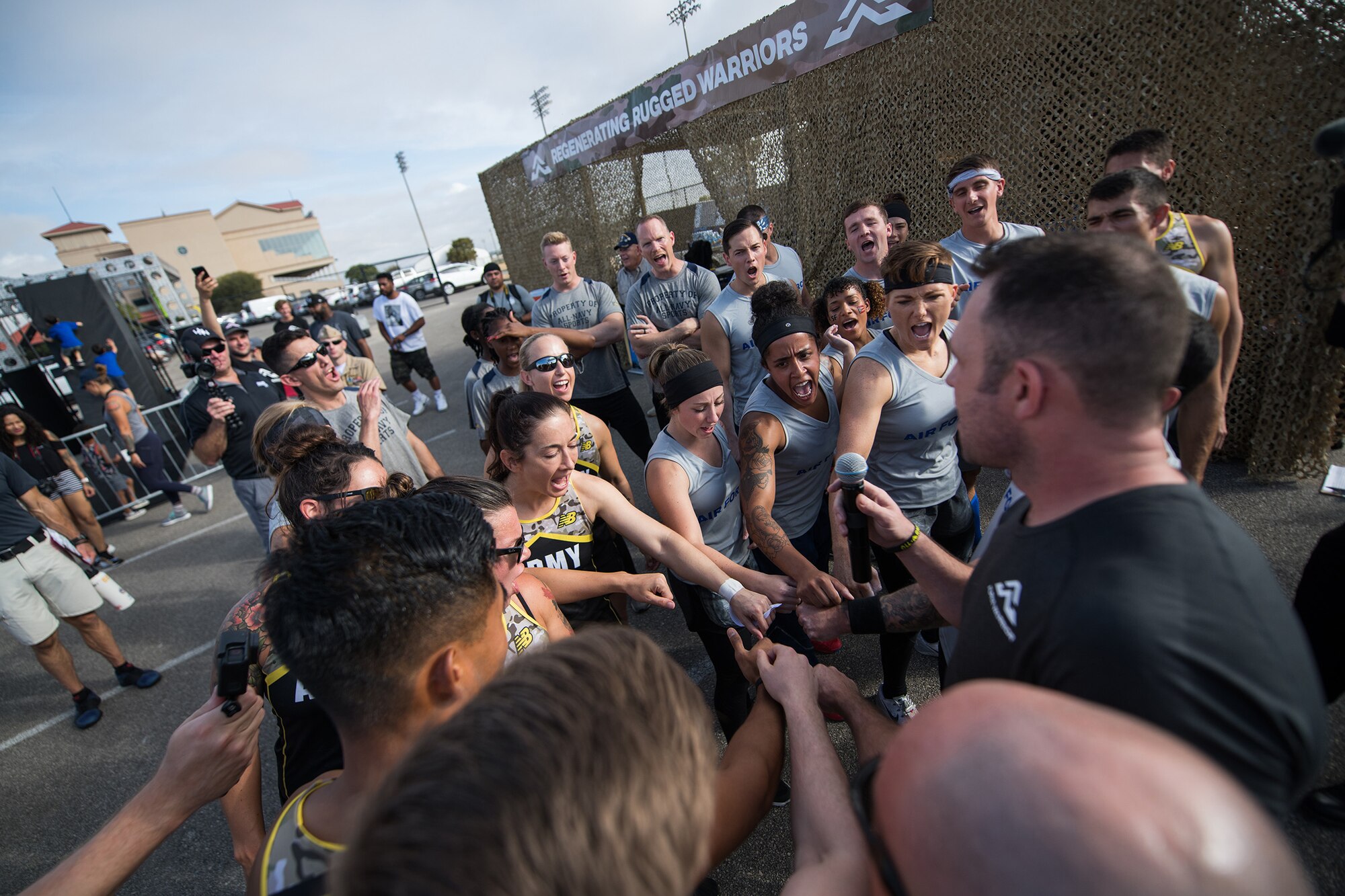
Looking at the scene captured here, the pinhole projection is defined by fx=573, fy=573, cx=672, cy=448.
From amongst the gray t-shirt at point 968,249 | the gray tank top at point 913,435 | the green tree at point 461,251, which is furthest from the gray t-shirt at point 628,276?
the green tree at point 461,251

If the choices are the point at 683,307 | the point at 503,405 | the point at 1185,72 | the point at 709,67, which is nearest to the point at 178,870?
the point at 503,405

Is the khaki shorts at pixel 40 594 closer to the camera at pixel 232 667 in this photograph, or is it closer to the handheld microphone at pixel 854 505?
the camera at pixel 232 667

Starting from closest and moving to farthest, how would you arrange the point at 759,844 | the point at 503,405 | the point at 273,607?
the point at 273,607, the point at 759,844, the point at 503,405

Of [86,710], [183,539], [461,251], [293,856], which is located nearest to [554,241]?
[86,710]

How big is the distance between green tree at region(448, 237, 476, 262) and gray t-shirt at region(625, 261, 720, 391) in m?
45.0

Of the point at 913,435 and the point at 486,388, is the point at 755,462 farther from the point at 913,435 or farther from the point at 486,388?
the point at 486,388

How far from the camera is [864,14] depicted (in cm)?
499

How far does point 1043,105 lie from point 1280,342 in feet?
7.70

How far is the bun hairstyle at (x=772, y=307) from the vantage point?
115 inches

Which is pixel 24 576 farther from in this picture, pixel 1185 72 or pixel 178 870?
pixel 1185 72

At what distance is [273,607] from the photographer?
1.18 m

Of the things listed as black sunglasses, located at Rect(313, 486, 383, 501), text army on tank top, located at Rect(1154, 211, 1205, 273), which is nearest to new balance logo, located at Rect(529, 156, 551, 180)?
text army on tank top, located at Rect(1154, 211, 1205, 273)

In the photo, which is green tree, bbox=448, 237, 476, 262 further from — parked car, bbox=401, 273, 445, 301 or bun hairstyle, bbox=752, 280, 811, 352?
bun hairstyle, bbox=752, 280, 811, 352

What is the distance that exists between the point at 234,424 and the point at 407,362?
544 cm
